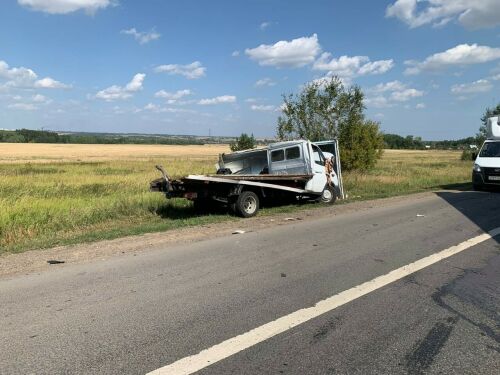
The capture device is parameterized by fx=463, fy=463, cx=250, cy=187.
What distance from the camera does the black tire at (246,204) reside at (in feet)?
37.3

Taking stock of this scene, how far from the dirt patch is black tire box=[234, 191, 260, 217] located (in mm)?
269

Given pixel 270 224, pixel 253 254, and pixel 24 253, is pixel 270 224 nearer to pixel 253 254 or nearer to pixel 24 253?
pixel 253 254

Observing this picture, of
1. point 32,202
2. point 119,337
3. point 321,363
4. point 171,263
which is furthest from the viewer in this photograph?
point 32,202

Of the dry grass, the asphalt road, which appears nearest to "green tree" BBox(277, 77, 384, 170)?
the asphalt road

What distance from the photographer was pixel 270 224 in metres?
10.2

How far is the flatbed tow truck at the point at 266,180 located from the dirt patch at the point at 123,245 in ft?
2.90

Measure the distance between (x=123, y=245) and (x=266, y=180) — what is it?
A: 17.2ft

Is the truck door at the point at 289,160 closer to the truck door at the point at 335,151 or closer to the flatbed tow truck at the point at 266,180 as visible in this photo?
the flatbed tow truck at the point at 266,180

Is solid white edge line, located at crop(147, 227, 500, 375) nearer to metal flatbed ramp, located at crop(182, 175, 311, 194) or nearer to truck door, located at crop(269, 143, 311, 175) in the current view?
metal flatbed ramp, located at crop(182, 175, 311, 194)

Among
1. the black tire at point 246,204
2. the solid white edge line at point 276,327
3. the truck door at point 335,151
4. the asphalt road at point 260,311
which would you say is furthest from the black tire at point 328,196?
the solid white edge line at point 276,327

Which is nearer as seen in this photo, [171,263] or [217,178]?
[171,263]

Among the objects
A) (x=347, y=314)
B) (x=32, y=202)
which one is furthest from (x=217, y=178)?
(x=347, y=314)

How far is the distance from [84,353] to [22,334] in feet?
2.56

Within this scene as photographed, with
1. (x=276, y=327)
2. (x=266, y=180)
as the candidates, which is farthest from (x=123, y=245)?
(x=266, y=180)
